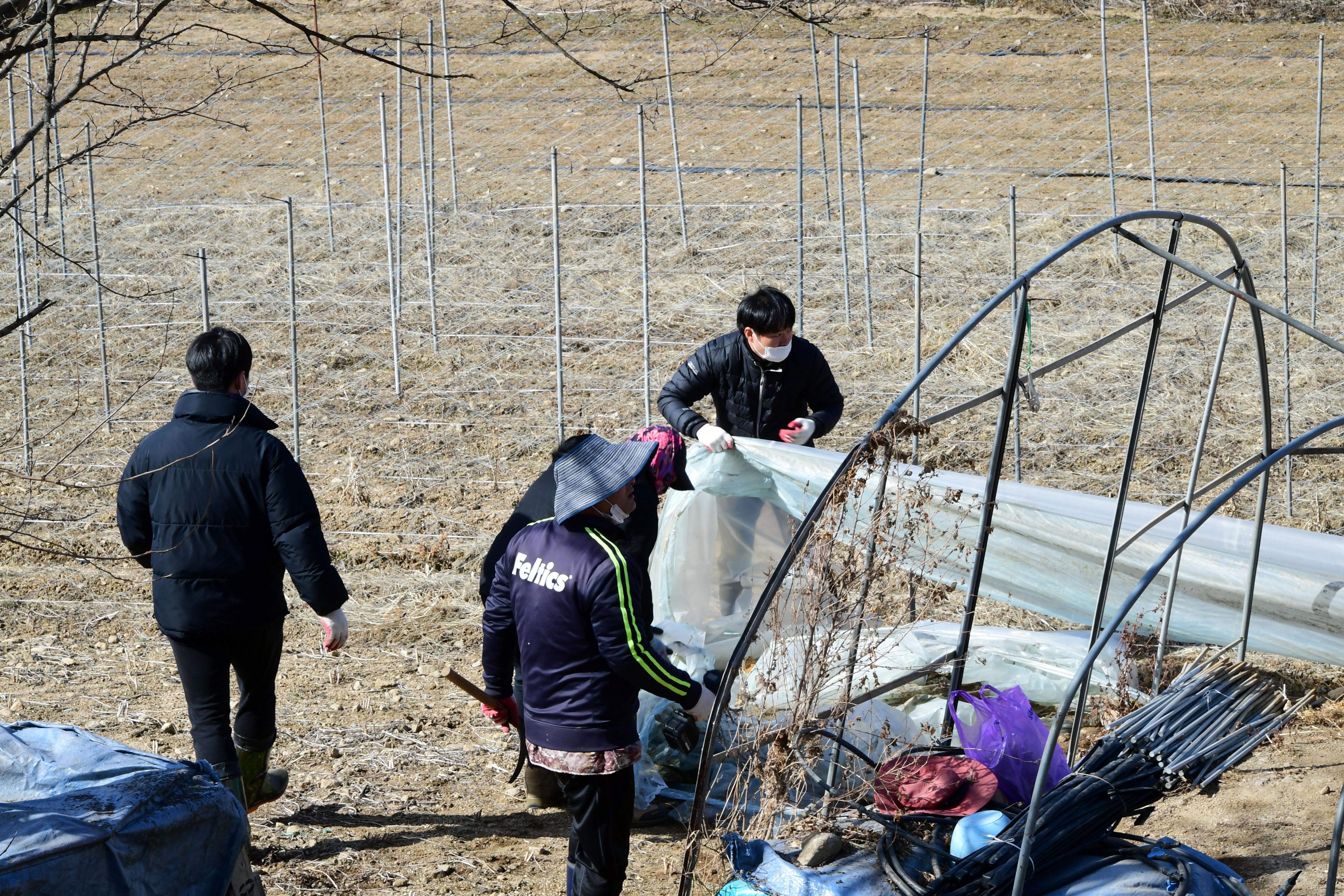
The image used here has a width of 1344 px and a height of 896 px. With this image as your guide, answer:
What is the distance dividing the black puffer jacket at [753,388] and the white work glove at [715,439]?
0.16m

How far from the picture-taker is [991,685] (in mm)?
4230

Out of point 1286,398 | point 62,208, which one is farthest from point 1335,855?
point 62,208

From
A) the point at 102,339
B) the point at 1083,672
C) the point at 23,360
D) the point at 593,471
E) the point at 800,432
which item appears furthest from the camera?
the point at 102,339

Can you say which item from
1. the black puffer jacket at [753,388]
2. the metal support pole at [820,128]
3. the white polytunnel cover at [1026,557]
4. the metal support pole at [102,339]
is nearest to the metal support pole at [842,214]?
the metal support pole at [820,128]

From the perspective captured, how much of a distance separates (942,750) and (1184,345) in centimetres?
641

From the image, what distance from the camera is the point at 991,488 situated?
322cm

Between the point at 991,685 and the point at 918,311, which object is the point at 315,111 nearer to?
the point at 918,311

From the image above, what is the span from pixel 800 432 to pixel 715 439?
33 centimetres

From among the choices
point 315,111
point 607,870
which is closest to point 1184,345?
point 607,870

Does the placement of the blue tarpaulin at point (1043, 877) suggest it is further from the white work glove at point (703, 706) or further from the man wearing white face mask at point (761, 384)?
the man wearing white face mask at point (761, 384)

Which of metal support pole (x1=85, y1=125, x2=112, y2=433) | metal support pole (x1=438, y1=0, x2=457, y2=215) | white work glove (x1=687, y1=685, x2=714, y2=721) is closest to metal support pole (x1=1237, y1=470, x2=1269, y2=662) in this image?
white work glove (x1=687, y1=685, x2=714, y2=721)

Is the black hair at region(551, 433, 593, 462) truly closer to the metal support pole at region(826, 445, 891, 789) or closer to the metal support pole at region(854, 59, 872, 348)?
the metal support pole at region(826, 445, 891, 789)

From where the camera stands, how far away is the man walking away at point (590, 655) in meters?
2.84

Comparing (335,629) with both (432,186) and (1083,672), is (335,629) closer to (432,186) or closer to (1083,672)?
(1083,672)
